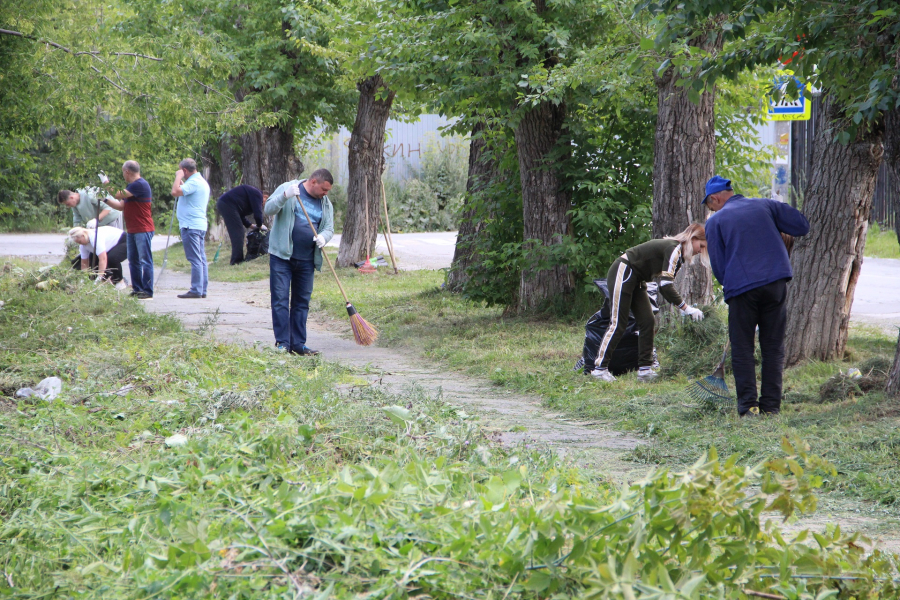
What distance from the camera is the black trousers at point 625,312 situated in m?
7.40

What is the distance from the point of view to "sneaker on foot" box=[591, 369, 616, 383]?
24.2ft

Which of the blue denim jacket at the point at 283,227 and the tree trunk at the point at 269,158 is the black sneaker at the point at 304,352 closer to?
the blue denim jacket at the point at 283,227

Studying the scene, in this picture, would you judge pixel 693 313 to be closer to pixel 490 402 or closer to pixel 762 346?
pixel 762 346

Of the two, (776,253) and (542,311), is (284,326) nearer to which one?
(542,311)

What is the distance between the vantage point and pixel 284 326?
27.8 feet

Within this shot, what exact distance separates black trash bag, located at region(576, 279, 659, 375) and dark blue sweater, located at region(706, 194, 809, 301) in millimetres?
1634

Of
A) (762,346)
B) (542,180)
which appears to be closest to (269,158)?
(542,180)

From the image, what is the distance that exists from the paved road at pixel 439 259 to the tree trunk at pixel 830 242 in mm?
2803

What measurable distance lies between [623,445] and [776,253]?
69.4 inches

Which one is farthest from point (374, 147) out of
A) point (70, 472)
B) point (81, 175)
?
point (70, 472)

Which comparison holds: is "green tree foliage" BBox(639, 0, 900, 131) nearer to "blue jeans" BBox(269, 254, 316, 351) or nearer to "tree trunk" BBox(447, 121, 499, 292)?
"blue jeans" BBox(269, 254, 316, 351)

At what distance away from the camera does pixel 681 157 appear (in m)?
8.28

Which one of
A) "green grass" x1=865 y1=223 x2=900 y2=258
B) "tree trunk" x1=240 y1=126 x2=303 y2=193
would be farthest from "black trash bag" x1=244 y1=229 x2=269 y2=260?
"green grass" x1=865 y1=223 x2=900 y2=258

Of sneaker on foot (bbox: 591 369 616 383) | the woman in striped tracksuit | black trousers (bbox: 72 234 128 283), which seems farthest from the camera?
black trousers (bbox: 72 234 128 283)
